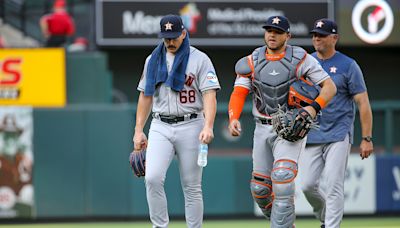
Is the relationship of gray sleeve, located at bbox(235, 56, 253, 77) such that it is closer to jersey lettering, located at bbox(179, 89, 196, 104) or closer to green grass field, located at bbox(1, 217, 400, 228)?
jersey lettering, located at bbox(179, 89, 196, 104)

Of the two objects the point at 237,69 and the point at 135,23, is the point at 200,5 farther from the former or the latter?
the point at 237,69

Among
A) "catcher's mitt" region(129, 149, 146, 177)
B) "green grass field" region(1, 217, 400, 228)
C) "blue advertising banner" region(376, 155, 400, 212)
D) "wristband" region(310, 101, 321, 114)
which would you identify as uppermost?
"wristband" region(310, 101, 321, 114)

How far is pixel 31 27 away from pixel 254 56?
29.7 ft

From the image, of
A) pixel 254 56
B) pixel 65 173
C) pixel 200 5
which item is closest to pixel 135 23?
pixel 200 5

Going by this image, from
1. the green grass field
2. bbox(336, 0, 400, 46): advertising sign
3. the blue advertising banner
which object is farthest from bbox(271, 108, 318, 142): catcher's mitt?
bbox(336, 0, 400, 46): advertising sign

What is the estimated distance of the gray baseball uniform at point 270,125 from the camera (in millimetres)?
7891

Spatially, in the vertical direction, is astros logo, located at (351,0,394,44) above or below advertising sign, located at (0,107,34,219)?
above

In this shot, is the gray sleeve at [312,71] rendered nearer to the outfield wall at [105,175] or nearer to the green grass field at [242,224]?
the green grass field at [242,224]

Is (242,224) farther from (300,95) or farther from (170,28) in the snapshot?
(170,28)

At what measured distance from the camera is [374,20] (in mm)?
14500

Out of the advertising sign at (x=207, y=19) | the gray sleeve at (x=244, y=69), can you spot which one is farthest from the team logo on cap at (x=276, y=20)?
the advertising sign at (x=207, y=19)

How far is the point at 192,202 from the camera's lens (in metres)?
7.93

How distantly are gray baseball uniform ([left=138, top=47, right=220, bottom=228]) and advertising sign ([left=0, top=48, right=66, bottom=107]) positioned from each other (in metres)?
4.84

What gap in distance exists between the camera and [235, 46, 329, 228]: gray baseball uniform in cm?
789
